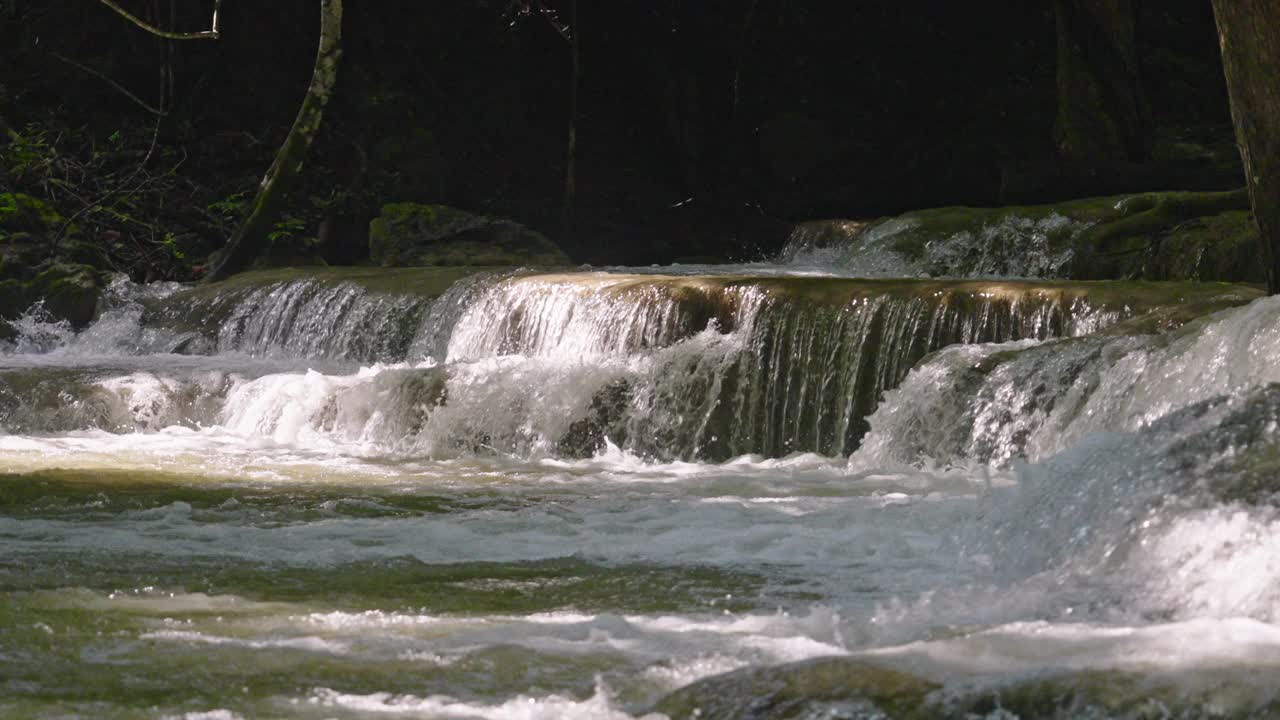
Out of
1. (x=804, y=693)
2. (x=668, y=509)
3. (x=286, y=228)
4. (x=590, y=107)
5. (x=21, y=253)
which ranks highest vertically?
(x=590, y=107)

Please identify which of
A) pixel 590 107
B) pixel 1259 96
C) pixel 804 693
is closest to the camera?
pixel 804 693

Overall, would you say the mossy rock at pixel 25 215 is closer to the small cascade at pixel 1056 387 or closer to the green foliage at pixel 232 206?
the green foliage at pixel 232 206

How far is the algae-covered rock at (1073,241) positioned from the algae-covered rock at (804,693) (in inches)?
291

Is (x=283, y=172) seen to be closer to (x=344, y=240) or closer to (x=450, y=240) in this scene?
(x=450, y=240)

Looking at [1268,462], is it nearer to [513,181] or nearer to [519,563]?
[519,563]

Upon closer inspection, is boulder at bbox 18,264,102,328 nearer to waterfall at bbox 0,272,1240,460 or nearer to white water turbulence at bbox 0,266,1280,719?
white water turbulence at bbox 0,266,1280,719

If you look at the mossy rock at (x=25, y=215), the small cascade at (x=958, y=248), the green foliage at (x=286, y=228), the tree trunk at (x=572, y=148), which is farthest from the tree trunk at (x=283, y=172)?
the small cascade at (x=958, y=248)

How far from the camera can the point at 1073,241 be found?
12.5m

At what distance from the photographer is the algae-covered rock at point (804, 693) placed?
3.14 m

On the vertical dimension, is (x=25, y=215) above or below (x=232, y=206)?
below

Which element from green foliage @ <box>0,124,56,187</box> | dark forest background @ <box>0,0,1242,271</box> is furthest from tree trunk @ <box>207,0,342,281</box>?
green foliage @ <box>0,124,56,187</box>

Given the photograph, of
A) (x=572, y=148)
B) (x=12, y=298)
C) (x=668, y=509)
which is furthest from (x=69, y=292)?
(x=668, y=509)

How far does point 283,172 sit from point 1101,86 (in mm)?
8095

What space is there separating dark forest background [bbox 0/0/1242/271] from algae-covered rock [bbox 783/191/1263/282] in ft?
10.4
